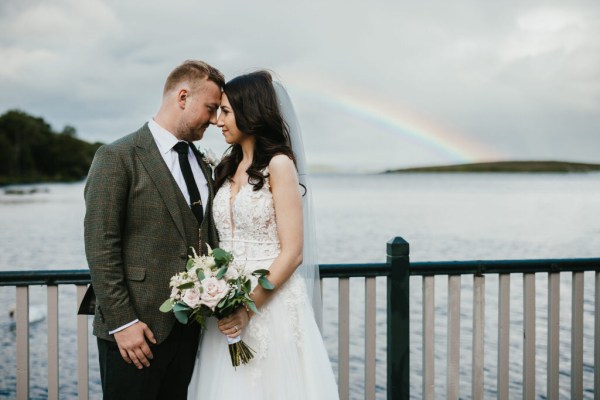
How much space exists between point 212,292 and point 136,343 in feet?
1.60

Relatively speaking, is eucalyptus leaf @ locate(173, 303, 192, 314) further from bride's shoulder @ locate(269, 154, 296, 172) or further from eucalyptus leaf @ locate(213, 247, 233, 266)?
bride's shoulder @ locate(269, 154, 296, 172)

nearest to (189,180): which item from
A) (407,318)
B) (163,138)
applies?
(163,138)

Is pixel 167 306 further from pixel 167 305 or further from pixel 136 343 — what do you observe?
pixel 136 343

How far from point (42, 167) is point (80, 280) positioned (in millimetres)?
94699

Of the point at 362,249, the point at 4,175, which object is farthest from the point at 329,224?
the point at 4,175

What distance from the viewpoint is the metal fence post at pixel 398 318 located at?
3676 mm

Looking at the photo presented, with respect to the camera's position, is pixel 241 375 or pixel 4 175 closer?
pixel 241 375

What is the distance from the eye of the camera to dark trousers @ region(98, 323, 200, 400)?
2807mm

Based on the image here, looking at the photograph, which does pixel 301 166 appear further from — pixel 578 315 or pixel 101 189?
pixel 578 315

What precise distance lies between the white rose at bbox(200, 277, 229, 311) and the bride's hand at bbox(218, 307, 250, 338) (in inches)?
10.8

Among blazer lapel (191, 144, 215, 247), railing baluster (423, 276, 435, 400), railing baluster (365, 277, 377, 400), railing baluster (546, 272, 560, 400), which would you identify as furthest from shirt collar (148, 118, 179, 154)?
railing baluster (546, 272, 560, 400)

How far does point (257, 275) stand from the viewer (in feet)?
9.64

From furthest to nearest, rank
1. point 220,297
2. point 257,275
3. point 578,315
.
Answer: point 578,315, point 257,275, point 220,297

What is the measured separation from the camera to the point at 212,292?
2.56 meters
